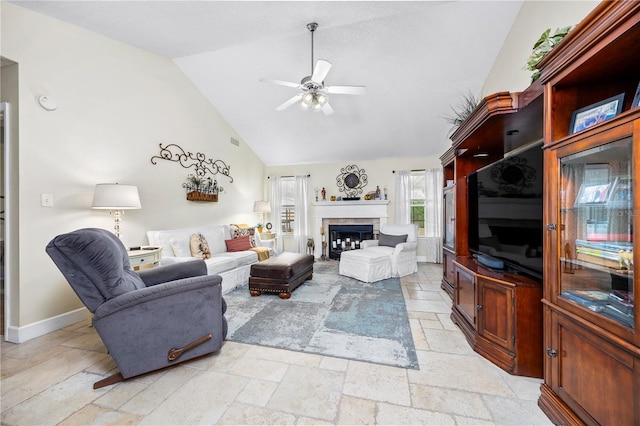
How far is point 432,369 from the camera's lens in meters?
1.83

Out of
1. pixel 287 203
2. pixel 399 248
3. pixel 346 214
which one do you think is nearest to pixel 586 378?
pixel 399 248

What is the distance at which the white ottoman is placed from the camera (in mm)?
4075

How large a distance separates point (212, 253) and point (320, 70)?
10.7 ft

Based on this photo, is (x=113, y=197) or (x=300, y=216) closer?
(x=113, y=197)

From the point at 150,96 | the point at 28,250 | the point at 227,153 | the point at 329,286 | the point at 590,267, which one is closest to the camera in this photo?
the point at 590,267

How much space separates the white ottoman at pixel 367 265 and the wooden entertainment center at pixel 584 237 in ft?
7.21

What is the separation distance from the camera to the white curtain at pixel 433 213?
5703 millimetres

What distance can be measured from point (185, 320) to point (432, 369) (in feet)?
5.97

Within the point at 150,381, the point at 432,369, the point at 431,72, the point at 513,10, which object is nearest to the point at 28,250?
the point at 150,381

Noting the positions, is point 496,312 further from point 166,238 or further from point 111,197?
point 166,238

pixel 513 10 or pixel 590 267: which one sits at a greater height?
pixel 513 10

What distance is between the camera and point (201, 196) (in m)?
4.52

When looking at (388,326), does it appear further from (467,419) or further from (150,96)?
→ (150,96)

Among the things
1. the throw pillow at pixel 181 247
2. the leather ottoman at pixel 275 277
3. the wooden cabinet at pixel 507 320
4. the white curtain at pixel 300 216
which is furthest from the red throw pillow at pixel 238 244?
the wooden cabinet at pixel 507 320
